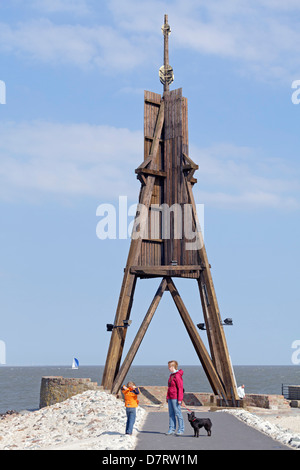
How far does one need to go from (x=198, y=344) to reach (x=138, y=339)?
8.37ft

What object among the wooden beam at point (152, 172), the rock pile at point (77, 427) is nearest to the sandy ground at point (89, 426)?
the rock pile at point (77, 427)

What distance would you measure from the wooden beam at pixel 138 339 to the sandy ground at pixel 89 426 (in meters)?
2.95

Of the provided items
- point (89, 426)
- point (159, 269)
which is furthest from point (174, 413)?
point (159, 269)

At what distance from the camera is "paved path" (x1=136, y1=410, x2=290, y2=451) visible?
1276 centimetres

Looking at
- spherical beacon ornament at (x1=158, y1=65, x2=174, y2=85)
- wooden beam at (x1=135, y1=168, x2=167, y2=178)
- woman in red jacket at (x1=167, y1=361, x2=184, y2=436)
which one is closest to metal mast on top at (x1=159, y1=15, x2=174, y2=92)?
spherical beacon ornament at (x1=158, y1=65, x2=174, y2=85)

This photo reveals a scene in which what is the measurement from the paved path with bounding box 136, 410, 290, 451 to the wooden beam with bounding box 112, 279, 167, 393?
9616 mm

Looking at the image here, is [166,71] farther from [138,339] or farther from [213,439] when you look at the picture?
[213,439]

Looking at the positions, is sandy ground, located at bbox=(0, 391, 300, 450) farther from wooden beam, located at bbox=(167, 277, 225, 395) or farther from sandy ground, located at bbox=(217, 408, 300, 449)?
wooden beam, located at bbox=(167, 277, 225, 395)

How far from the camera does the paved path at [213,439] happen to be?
1276cm

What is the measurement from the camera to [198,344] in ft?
88.4

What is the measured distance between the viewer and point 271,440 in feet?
45.0
